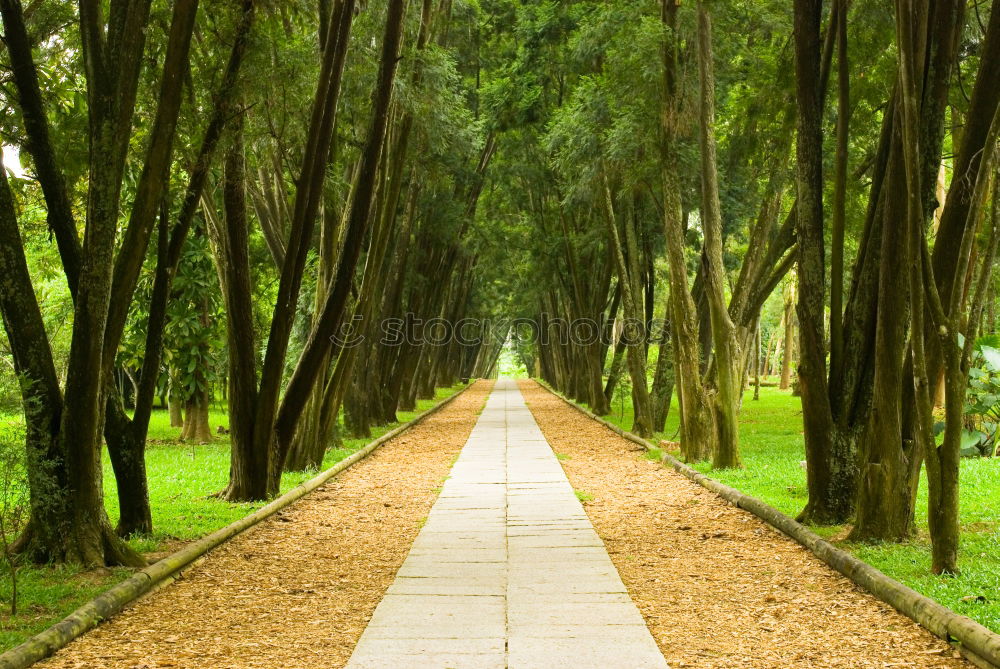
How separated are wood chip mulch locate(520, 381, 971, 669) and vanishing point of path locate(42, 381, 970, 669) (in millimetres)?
18

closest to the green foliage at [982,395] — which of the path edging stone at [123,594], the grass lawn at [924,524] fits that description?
the grass lawn at [924,524]

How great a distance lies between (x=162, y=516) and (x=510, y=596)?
4.65 meters

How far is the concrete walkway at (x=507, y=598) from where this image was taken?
16.0 feet

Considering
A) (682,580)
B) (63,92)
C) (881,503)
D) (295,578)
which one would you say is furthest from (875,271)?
(63,92)

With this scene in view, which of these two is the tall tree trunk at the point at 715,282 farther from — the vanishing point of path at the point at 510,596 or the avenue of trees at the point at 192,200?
the avenue of trees at the point at 192,200

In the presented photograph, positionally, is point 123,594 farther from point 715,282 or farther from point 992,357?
point 992,357

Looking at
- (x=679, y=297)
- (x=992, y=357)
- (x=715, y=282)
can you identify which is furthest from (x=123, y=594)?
(x=992, y=357)

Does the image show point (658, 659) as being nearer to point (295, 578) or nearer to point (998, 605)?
point (998, 605)

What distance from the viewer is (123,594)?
594 cm

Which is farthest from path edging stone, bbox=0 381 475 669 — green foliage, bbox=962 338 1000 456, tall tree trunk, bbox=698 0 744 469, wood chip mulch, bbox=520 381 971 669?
green foliage, bbox=962 338 1000 456

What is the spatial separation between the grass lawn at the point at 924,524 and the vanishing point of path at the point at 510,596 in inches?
13.4

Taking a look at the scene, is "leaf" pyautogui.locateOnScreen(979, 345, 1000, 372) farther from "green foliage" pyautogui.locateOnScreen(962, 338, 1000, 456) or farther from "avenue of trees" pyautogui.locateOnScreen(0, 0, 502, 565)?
"avenue of trees" pyautogui.locateOnScreen(0, 0, 502, 565)

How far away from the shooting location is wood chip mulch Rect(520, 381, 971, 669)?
495 cm

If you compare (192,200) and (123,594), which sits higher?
(192,200)
